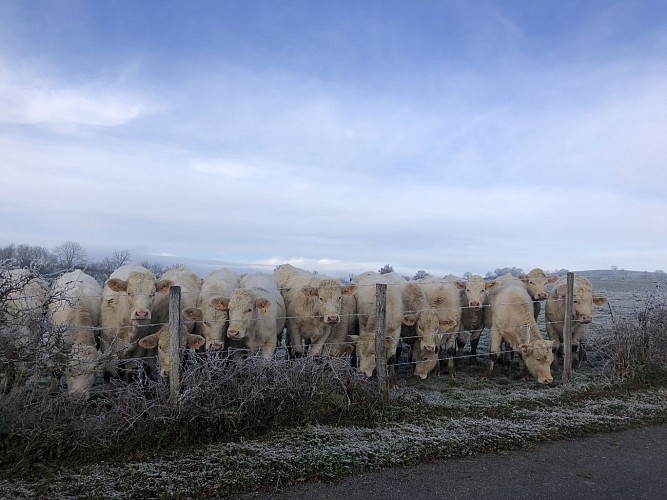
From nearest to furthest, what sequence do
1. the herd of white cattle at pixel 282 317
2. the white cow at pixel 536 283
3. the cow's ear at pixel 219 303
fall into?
the herd of white cattle at pixel 282 317
the cow's ear at pixel 219 303
the white cow at pixel 536 283

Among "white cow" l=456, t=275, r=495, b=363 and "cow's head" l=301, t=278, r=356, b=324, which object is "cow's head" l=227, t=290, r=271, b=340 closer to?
"cow's head" l=301, t=278, r=356, b=324

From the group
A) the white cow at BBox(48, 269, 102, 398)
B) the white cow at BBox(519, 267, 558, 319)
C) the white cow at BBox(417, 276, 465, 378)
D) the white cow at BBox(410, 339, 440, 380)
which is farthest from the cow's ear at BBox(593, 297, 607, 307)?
the white cow at BBox(48, 269, 102, 398)

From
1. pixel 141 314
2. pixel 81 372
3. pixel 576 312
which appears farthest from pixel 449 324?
pixel 81 372

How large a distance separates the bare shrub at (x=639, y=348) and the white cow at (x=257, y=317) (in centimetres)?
648

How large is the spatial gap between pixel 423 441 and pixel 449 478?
869 mm

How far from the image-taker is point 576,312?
1149cm

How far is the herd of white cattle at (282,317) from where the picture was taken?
8.23 meters

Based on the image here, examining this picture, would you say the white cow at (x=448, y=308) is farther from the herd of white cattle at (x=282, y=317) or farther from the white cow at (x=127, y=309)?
the white cow at (x=127, y=309)

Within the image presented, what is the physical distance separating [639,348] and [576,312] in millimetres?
1673

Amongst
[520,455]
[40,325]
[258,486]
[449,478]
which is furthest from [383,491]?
[40,325]

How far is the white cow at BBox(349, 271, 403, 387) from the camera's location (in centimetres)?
940

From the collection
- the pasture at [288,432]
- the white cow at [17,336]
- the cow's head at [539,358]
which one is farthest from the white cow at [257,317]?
the cow's head at [539,358]

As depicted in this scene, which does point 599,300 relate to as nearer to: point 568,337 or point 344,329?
point 568,337

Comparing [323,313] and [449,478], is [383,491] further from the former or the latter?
[323,313]
